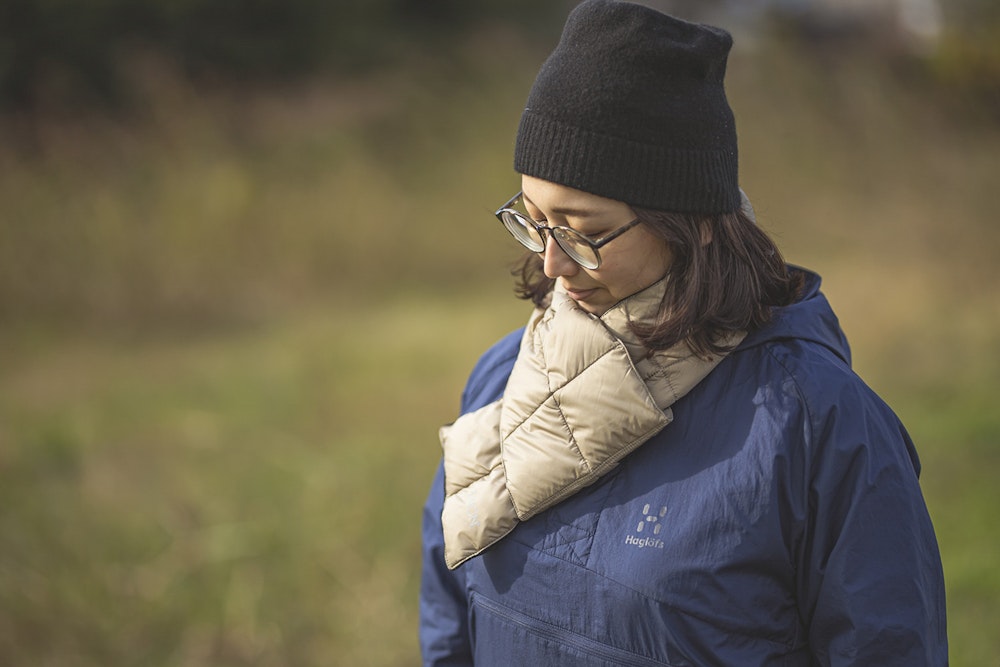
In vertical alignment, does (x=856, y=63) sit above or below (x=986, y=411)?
above

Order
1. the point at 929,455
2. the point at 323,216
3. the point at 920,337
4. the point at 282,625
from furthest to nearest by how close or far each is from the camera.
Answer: the point at 323,216, the point at 920,337, the point at 929,455, the point at 282,625

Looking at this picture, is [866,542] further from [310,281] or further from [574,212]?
[310,281]

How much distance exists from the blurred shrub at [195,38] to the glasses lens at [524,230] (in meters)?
9.81

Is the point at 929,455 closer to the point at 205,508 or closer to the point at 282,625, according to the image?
the point at 282,625

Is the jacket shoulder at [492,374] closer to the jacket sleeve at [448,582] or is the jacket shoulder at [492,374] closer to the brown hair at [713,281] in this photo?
the jacket sleeve at [448,582]

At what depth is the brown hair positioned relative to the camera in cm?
141

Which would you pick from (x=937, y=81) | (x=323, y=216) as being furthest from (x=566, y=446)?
(x=937, y=81)

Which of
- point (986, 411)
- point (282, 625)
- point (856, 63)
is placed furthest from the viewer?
point (856, 63)

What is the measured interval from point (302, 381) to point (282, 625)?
8.14ft

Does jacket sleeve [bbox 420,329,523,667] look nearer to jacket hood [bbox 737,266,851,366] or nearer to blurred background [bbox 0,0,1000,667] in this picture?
jacket hood [bbox 737,266,851,366]

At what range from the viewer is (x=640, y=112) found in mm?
1418

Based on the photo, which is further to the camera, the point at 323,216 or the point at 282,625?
the point at 323,216

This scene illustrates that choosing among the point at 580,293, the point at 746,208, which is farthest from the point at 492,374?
the point at 746,208

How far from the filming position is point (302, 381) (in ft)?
19.2
